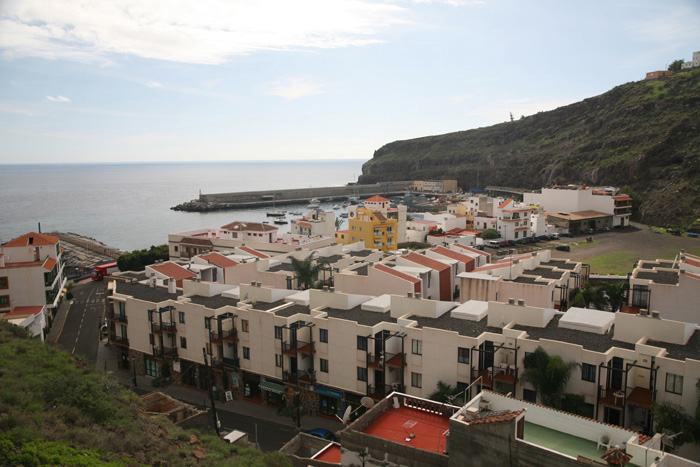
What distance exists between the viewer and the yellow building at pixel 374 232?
51062 millimetres

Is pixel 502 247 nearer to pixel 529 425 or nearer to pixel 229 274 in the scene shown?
pixel 229 274

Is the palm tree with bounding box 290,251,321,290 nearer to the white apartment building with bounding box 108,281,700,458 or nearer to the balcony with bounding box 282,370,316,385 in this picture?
the white apartment building with bounding box 108,281,700,458

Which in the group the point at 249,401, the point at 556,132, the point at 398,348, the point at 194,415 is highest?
the point at 556,132

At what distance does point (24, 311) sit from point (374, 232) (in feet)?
98.9

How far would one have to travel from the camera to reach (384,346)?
65.7 ft

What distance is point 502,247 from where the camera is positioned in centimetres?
5934

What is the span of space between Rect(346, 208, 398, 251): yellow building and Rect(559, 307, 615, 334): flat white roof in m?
31.6

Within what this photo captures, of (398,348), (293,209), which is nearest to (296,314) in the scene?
(398,348)

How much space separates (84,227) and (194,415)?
99085 millimetres

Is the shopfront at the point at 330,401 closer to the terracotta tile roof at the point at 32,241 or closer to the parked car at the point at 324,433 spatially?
the parked car at the point at 324,433

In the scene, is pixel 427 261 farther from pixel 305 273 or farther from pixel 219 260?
pixel 219 260

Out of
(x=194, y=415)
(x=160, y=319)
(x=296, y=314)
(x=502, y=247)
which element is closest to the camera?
(x=194, y=415)

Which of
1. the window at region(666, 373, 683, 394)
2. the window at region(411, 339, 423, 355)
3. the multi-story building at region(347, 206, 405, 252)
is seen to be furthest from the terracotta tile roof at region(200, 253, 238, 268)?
the window at region(666, 373, 683, 394)

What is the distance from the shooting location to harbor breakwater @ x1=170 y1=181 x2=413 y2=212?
131750 millimetres
